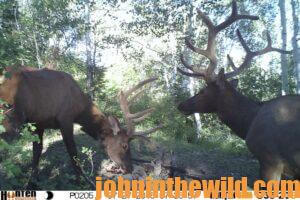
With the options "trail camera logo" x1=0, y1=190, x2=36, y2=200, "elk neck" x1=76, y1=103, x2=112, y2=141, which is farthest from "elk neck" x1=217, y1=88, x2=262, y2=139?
"trail camera logo" x1=0, y1=190, x2=36, y2=200

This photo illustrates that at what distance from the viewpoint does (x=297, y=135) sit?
4.62m

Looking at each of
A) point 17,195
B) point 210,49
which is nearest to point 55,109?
point 17,195

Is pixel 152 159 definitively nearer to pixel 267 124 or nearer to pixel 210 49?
pixel 210 49

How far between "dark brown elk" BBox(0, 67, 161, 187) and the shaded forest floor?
41 cm

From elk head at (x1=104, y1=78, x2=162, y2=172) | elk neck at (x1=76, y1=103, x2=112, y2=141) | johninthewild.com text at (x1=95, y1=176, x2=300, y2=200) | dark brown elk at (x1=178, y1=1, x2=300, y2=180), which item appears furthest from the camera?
elk neck at (x1=76, y1=103, x2=112, y2=141)

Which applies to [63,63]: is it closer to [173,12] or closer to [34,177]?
[173,12]

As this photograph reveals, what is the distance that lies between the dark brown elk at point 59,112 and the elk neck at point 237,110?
170cm

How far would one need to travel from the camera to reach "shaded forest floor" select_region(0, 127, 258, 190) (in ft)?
20.9

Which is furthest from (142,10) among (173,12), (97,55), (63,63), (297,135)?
(297,135)

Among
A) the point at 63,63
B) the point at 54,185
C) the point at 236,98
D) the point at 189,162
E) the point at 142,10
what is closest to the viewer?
the point at 54,185

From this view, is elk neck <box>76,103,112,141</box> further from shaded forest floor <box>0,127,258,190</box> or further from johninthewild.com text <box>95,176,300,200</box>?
johninthewild.com text <box>95,176,300,200</box>

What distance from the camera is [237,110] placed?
19.6 feet

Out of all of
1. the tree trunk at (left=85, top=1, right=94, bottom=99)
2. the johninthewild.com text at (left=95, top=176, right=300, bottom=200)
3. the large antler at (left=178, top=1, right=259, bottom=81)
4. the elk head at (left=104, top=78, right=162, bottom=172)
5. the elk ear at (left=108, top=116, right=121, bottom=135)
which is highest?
the tree trunk at (left=85, top=1, right=94, bottom=99)

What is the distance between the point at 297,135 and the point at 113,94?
12004mm
